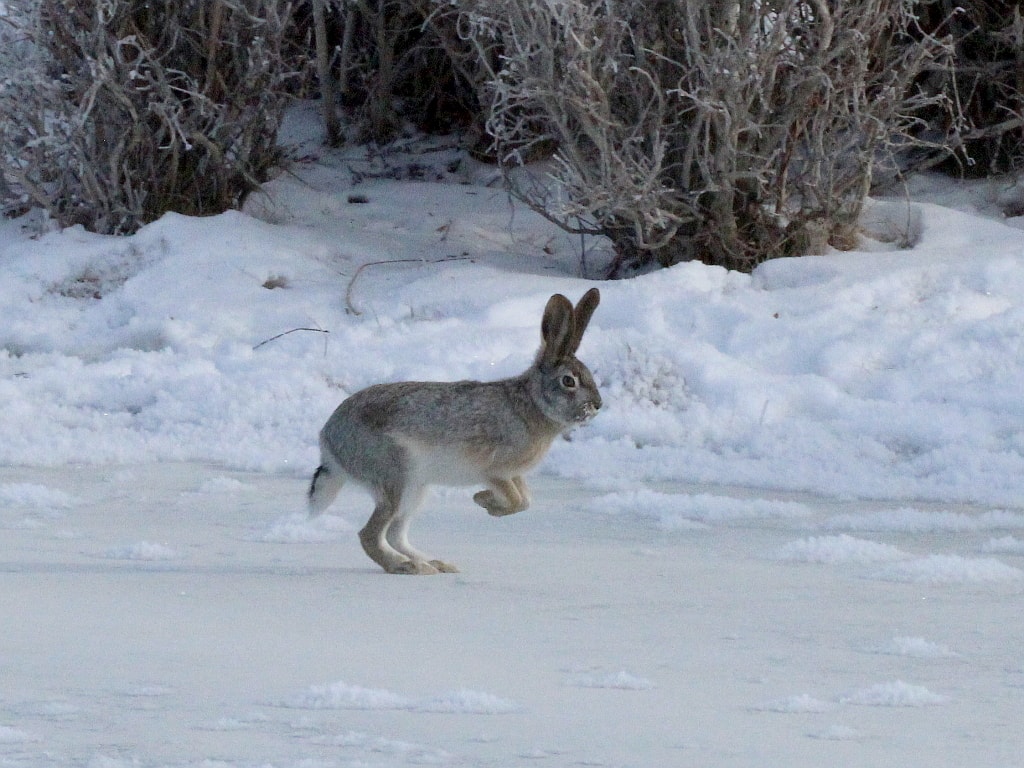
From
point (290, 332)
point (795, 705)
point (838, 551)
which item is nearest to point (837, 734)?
point (795, 705)

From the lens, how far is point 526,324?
30.4 feet

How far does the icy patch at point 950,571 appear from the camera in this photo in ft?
16.8

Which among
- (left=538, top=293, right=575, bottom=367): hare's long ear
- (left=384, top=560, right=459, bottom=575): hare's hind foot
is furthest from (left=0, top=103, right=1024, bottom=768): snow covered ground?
(left=538, top=293, right=575, bottom=367): hare's long ear

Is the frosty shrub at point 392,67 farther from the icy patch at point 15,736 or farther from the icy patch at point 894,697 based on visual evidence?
the icy patch at point 15,736

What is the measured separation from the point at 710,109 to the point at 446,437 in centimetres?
412

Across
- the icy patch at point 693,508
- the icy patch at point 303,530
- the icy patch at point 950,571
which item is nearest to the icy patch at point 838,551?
the icy patch at point 950,571

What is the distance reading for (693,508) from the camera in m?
6.24

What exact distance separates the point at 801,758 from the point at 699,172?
674cm

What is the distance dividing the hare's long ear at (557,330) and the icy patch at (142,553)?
1.35 m

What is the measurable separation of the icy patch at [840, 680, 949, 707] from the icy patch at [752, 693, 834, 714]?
0.27ft

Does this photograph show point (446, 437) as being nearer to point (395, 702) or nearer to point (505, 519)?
point (505, 519)

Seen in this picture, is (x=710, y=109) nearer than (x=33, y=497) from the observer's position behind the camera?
No


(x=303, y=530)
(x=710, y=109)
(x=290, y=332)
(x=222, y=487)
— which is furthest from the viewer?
Answer: (x=290, y=332)

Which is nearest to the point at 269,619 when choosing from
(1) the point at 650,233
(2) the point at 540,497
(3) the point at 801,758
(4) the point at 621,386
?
(3) the point at 801,758
